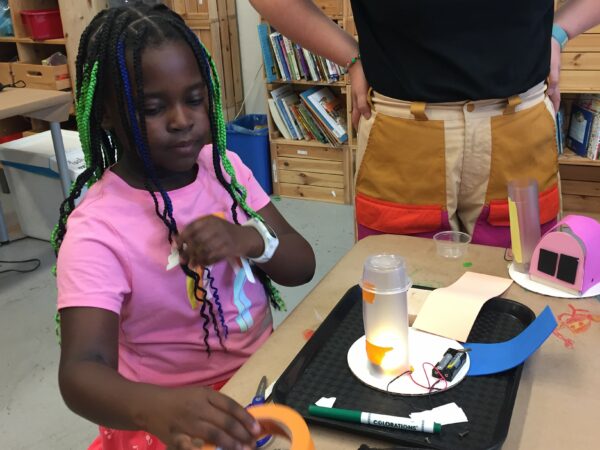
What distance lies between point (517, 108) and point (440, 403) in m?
0.65

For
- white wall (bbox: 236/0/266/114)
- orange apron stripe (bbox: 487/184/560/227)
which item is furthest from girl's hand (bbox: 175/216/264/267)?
white wall (bbox: 236/0/266/114)

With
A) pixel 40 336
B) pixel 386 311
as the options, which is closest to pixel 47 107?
pixel 40 336

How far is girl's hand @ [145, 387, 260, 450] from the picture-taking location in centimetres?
63

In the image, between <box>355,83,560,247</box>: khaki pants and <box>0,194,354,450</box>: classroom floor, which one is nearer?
<box>355,83,560,247</box>: khaki pants

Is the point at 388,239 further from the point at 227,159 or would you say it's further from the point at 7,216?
the point at 7,216

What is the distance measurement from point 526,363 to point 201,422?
0.44 meters

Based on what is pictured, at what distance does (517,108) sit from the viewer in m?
1.18

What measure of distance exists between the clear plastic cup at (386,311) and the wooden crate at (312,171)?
103 inches

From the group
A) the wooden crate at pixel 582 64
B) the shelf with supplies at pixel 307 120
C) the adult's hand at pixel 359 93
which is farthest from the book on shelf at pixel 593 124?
the adult's hand at pixel 359 93

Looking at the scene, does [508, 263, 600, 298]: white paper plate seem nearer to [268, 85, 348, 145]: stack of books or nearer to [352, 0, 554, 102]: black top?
[352, 0, 554, 102]: black top

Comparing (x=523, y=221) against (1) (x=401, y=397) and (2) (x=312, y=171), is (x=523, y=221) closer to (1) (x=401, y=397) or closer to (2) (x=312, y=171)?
(1) (x=401, y=397)

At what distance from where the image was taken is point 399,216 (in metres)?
1.24

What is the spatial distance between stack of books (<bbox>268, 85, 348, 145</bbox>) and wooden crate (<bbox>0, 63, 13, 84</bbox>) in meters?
1.80

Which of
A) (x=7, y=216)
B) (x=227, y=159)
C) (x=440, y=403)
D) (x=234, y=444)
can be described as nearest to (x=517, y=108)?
(x=227, y=159)
